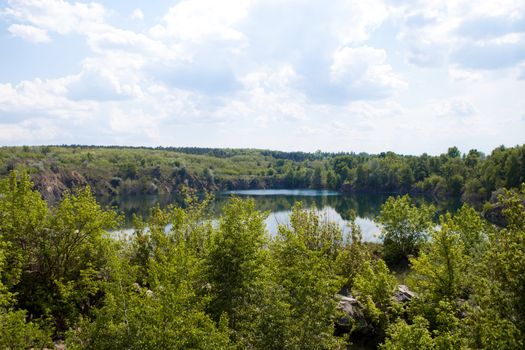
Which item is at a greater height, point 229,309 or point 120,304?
point 120,304

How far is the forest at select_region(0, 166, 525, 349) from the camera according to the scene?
14.5 m

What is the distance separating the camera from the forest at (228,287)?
47.6ft

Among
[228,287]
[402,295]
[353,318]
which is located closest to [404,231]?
[402,295]

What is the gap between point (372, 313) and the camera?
86.4 feet

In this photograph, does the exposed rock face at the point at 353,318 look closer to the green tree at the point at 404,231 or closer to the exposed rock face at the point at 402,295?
the exposed rock face at the point at 402,295

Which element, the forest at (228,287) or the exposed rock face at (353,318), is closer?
the forest at (228,287)

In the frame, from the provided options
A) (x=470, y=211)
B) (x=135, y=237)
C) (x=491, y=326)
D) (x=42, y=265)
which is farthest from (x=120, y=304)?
(x=470, y=211)

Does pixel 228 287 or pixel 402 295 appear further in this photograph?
pixel 402 295

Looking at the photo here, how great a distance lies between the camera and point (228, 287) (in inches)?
827

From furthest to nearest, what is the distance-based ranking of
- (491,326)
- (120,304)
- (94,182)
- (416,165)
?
1. (94,182)
2. (416,165)
3. (120,304)
4. (491,326)

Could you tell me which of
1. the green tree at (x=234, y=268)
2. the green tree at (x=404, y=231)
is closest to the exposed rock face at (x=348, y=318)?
the green tree at (x=234, y=268)

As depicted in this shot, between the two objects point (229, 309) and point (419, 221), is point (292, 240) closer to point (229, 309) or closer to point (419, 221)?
point (229, 309)

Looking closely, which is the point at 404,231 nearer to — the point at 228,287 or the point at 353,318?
the point at 353,318

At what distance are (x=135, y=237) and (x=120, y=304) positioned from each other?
15.2 metres
